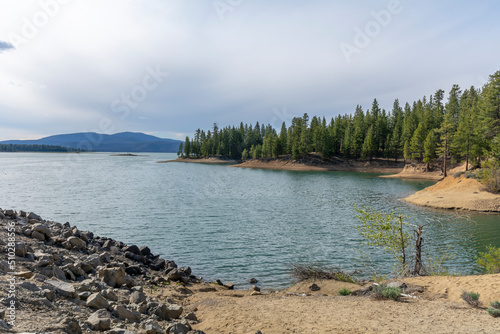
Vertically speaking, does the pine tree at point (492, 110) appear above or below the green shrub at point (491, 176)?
above

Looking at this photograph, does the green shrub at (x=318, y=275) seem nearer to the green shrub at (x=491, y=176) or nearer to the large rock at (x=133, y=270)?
the large rock at (x=133, y=270)

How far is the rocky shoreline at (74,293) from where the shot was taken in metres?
6.84

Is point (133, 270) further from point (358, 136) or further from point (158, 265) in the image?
point (358, 136)

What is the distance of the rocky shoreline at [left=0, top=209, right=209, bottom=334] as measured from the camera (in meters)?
6.84

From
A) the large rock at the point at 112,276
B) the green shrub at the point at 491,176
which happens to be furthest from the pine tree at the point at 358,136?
the large rock at the point at 112,276

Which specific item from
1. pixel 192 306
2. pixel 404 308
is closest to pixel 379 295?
pixel 404 308

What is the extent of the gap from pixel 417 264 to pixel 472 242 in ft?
39.9

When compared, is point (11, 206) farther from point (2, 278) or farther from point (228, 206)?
point (2, 278)

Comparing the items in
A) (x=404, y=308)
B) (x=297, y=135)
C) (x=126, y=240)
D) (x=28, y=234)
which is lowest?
(x=126, y=240)

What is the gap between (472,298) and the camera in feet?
33.5

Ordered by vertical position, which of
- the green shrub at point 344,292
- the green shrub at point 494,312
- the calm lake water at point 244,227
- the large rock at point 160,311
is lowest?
the calm lake water at point 244,227

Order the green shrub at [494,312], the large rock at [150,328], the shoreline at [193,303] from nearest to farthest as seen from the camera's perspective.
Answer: the large rock at [150,328], the shoreline at [193,303], the green shrub at [494,312]

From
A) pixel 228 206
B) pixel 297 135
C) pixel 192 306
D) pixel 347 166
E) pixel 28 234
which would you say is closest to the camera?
pixel 192 306

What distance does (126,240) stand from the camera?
23.0m
